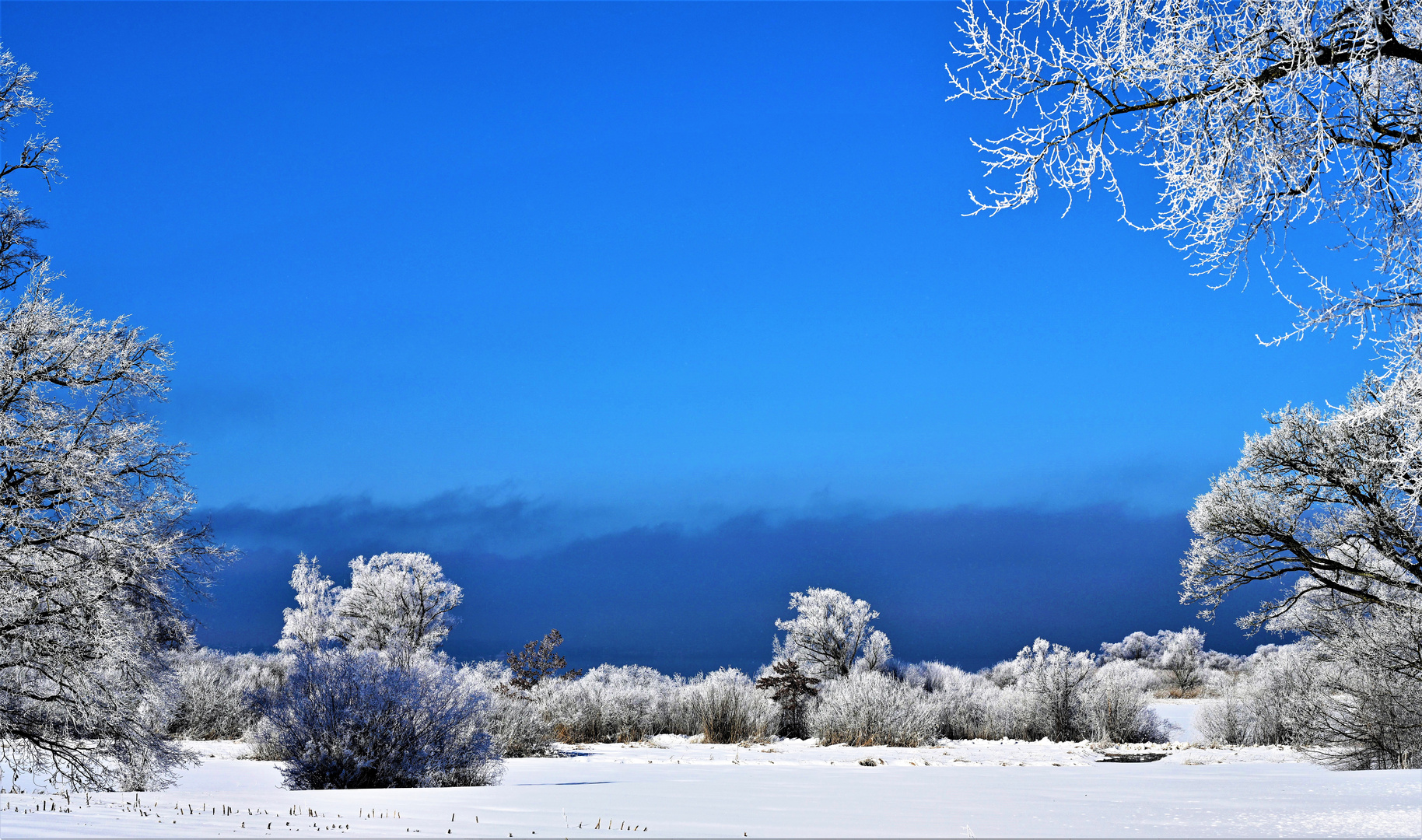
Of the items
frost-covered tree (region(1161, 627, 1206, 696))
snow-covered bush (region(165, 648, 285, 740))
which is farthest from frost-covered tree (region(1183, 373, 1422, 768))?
frost-covered tree (region(1161, 627, 1206, 696))

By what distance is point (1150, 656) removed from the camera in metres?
55.8

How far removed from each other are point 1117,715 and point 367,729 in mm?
16764

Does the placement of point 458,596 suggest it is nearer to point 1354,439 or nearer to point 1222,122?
point 1354,439

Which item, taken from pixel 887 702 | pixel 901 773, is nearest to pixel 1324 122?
pixel 901 773

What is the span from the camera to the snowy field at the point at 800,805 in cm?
514

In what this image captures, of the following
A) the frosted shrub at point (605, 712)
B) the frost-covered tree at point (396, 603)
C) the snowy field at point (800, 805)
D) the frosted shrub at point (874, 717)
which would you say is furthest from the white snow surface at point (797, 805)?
the frost-covered tree at point (396, 603)

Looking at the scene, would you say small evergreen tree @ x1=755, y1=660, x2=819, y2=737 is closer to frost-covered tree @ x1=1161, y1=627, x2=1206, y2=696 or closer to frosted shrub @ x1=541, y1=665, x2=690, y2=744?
frosted shrub @ x1=541, y1=665, x2=690, y2=744

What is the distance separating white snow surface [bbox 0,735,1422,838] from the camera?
5133mm

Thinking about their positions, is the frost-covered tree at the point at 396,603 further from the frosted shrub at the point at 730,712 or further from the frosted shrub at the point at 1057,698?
the frosted shrub at the point at 1057,698

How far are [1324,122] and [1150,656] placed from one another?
196 ft

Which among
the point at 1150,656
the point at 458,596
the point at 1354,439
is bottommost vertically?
the point at 1150,656

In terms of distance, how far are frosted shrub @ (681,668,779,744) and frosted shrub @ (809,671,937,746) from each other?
1.52 m

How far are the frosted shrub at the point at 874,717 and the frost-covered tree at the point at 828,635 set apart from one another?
10.7 metres

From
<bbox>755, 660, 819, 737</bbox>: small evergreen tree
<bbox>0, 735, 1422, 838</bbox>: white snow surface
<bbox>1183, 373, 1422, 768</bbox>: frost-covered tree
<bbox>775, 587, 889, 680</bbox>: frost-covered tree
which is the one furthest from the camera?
<bbox>775, 587, 889, 680</bbox>: frost-covered tree
